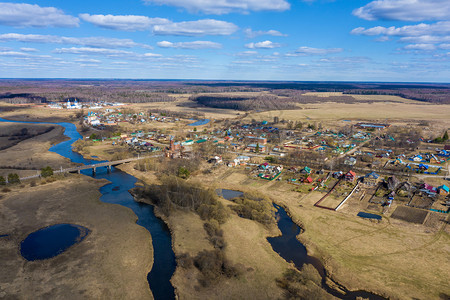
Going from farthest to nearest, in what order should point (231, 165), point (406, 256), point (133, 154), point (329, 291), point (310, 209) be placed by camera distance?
point (133, 154) < point (231, 165) < point (310, 209) < point (406, 256) < point (329, 291)

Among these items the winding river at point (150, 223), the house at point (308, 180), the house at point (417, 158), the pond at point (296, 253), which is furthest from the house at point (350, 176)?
the winding river at point (150, 223)

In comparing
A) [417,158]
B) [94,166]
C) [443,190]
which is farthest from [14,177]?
[417,158]

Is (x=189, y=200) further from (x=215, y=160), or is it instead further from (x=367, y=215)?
(x=367, y=215)

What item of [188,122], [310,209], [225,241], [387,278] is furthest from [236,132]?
[387,278]

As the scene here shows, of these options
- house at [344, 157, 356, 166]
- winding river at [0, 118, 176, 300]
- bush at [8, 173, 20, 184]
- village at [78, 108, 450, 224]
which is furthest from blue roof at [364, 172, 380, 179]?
bush at [8, 173, 20, 184]

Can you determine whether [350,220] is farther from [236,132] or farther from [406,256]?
[236,132]

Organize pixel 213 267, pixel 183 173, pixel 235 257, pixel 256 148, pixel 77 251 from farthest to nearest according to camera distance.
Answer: pixel 256 148, pixel 183 173, pixel 77 251, pixel 235 257, pixel 213 267
